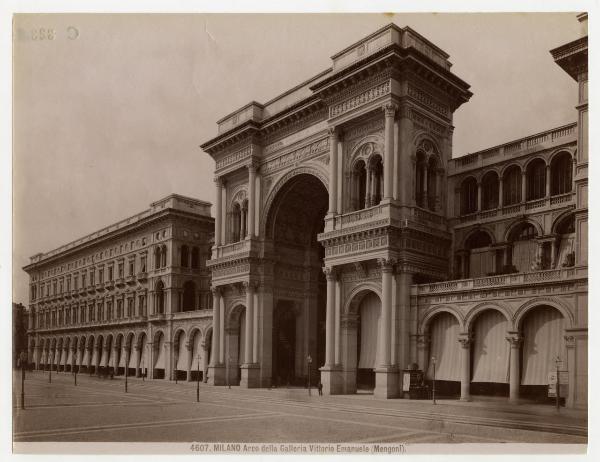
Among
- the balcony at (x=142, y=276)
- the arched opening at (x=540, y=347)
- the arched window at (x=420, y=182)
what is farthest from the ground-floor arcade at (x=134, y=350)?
the arched opening at (x=540, y=347)

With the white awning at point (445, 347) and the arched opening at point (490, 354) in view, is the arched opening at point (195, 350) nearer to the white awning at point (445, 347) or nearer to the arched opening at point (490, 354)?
the white awning at point (445, 347)

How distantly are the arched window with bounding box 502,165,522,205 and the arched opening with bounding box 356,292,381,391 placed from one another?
9918 mm

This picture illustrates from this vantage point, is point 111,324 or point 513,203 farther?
point 111,324

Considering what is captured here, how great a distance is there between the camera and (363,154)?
4388 centimetres

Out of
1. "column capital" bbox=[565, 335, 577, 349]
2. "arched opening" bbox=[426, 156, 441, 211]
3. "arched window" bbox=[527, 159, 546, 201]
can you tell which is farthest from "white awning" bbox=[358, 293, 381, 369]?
"column capital" bbox=[565, 335, 577, 349]

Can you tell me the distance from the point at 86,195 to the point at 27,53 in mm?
8844

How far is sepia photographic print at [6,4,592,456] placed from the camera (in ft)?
80.7

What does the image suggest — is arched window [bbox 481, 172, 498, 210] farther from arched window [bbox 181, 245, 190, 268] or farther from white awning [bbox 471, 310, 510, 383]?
arched window [bbox 181, 245, 190, 268]

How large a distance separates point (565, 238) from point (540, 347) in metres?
6.76

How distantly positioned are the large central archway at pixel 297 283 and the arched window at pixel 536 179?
16624mm

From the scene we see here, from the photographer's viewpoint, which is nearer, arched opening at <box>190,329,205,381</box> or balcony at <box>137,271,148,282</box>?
arched opening at <box>190,329,205,381</box>

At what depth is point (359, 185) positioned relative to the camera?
44.9 m
